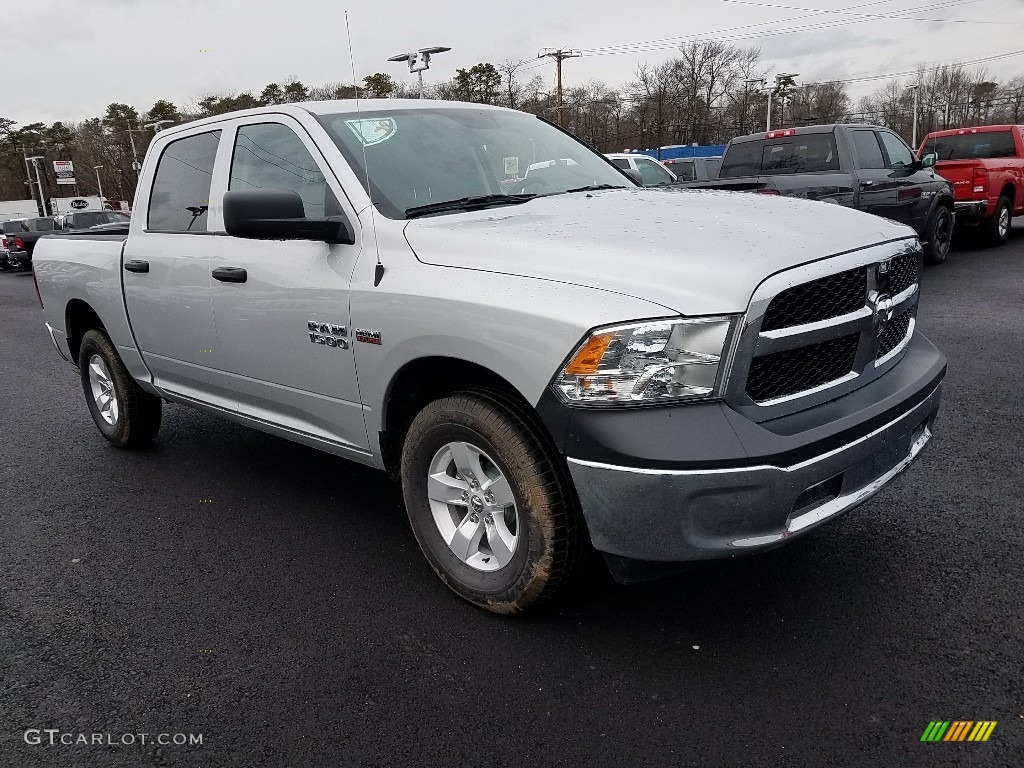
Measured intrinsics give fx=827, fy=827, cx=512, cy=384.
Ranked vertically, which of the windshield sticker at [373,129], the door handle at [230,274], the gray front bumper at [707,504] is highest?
the windshield sticker at [373,129]

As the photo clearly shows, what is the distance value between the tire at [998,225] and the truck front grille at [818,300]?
12649 mm

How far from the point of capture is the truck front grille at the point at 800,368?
248 cm

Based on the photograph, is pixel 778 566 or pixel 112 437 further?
pixel 112 437

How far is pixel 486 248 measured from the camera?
112 inches

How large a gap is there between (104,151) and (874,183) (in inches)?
3706

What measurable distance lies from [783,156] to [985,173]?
4648mm

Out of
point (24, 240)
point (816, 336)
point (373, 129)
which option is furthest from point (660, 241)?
point (24, 240)

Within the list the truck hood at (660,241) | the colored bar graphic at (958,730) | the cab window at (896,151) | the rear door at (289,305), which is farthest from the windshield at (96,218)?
the colored bar graphic at (958,730)

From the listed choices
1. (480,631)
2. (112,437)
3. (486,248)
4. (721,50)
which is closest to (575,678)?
(480,631)

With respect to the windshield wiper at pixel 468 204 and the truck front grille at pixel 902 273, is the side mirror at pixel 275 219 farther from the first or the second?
the truck front grille at pixel 902 273

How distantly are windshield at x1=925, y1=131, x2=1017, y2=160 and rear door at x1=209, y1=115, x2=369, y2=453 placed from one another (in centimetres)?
1380

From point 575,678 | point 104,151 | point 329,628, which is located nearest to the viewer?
point 575,678

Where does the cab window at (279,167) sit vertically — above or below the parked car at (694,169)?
above

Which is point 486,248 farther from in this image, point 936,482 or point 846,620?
point 936,482
